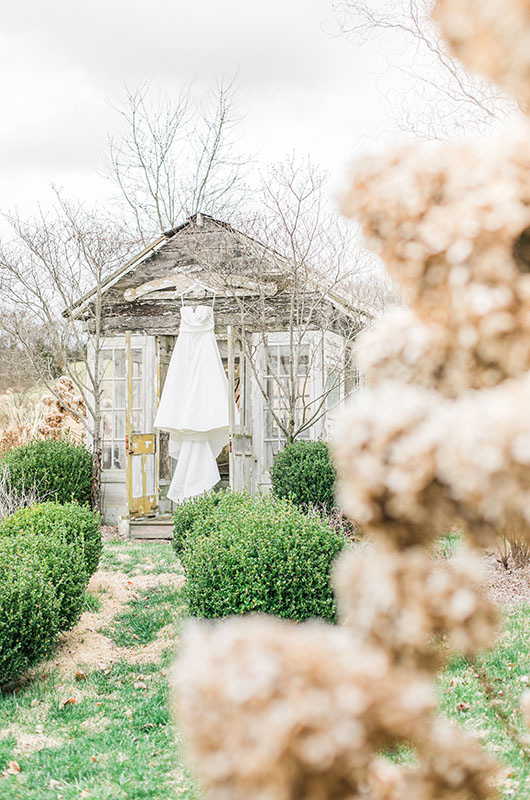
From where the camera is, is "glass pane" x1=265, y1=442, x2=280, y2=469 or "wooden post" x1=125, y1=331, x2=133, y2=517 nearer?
A: "wooden post" x1=125, y1=331, x2=133, y2=517

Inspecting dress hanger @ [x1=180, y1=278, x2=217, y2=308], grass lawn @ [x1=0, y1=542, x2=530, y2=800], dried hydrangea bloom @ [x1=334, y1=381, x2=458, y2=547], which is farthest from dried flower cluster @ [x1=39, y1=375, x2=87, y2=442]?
dried hydrangea bloom @ [x1=334, y1=381, x2=458, y2=547]

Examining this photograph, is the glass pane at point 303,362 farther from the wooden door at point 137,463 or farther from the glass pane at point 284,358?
the wooden door at point 137,463

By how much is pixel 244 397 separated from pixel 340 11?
17.8ft

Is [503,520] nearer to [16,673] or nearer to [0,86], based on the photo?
[16,673]

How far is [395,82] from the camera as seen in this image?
8734mm

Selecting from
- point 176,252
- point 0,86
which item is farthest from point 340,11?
Result: point 0,86

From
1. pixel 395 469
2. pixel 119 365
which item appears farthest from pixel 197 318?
pixel 395 469

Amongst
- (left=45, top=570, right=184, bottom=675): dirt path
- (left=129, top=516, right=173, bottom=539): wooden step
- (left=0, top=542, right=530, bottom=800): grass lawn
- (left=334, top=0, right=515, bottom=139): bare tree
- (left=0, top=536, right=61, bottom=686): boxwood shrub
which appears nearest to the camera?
(left=0, top=542, right=530, bottom=800): grass lawn

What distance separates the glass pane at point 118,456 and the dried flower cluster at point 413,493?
1016 centimetres

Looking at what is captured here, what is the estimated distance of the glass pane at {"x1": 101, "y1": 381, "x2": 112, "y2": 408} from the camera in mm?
11094

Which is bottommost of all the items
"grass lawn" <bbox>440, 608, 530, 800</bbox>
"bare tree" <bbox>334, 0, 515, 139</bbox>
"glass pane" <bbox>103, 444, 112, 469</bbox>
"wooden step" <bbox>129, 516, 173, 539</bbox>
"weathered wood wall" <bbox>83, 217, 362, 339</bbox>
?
"wooden step" <bbox>129, 516, 173, 539</bbox>

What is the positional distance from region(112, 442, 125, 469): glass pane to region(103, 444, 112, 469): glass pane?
0.35 feet

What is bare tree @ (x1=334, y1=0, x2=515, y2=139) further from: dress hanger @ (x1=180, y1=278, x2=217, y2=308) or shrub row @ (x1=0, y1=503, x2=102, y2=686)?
shrub row @ (x1=0, y1=503, x2=102, y2=686)

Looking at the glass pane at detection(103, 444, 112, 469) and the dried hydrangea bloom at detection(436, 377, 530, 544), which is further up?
the dried hydrangea bloom at detection(436, 377, 530, 544)
